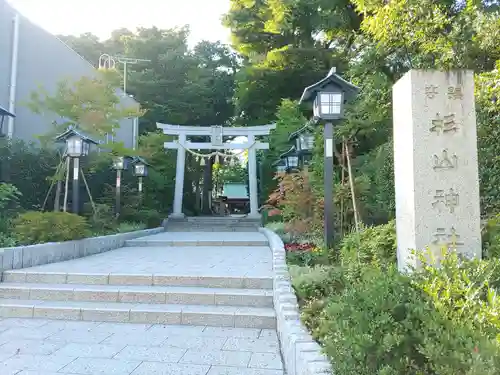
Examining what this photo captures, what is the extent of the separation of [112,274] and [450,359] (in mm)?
4287

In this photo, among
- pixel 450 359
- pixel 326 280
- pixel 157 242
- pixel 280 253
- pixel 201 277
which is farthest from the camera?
pixel 157 242

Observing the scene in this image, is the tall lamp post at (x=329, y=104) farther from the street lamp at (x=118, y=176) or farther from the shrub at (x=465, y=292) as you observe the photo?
the street lamp at (x=118, y=176)

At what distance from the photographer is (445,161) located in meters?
3.09

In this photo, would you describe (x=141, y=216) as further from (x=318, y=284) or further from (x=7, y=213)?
(x=318, y=284)

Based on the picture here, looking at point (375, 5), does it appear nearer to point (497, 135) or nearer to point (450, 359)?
point (497, 135)

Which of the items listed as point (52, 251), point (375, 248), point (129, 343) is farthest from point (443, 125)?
point (52, 251)

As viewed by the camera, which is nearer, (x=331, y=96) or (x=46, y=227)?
(x=331, y=96)

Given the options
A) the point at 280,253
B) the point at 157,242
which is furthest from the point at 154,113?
the point at 280,253

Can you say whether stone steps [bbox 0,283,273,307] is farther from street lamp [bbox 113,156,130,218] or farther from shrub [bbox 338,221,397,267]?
street lamp [bbox 113,156,130,218]

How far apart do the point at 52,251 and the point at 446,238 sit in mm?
5679

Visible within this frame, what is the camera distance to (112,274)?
4961 millimetres

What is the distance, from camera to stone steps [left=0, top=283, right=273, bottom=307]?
4.30 m

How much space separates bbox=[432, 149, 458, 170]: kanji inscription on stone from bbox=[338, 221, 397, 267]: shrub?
1.08 metres

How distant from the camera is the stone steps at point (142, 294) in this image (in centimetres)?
430
